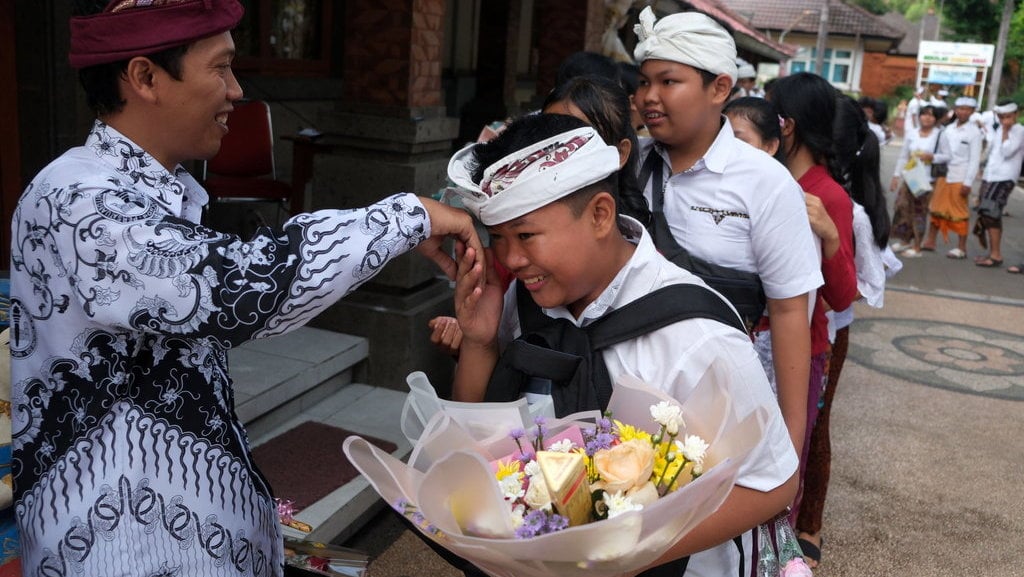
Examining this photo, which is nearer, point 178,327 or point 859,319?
point 178,327

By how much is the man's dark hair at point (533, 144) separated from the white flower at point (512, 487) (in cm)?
58

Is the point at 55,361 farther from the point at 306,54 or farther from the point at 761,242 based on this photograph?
the point at 306,54

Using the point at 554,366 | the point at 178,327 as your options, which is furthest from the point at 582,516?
the point at 178,327

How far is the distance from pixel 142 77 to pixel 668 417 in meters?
1.08

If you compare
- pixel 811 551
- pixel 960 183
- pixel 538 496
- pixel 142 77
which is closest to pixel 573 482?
pixel 538 496

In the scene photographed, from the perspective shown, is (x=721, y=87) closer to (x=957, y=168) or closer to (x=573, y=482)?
(x=573, y=482)

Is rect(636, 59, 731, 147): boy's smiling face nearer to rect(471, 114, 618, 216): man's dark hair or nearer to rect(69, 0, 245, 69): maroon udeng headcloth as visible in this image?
rect(471, 114, 618, 216): man's dark hair

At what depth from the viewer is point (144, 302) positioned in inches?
54.5

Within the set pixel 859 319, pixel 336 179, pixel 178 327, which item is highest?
pixel 178 327

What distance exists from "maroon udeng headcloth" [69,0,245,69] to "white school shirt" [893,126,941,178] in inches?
497

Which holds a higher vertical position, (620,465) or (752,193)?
(752,193)

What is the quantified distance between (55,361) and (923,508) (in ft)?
15.2

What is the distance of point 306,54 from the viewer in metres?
7.80

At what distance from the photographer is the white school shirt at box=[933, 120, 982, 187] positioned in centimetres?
1191
